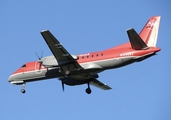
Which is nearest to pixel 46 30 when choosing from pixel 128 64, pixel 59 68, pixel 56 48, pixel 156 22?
pixel 56 48

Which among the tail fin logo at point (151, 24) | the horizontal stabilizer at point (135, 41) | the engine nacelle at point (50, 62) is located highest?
the tail fin logo at point (151, 24)

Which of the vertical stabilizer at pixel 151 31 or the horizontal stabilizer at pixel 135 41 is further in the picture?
the vertical stabilizer at pixel 151 31

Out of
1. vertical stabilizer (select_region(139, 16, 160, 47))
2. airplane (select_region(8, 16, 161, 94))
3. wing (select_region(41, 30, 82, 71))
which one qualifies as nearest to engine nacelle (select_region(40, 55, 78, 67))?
airplane (select_region(8, 16, 161, 94))

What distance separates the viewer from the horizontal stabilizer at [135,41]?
30675mm

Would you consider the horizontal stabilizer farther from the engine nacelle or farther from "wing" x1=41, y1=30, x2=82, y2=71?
"wing" x1=41, y1=30, x2=82, y2=71

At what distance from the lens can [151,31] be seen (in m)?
34.3

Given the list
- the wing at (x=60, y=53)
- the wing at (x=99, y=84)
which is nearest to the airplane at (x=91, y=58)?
the wing at (x=60, y=53)

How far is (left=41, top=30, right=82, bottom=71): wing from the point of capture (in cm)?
3209

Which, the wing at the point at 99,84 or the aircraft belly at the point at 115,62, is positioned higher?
the aircraft belly at the point at 115,62

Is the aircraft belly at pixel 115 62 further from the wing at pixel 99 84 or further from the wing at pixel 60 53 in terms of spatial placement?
the wing at pixel 99 84

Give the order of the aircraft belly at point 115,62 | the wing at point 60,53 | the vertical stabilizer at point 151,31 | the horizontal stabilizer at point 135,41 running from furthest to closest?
the vertical stabilizer at point 151,31 < the aircraft belly at point 115,62 < the wing at point 60,53 < the horizontal stabilizer at point 135,41

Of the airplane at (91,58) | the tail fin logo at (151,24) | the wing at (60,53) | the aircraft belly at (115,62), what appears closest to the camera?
the wing at (60,53)

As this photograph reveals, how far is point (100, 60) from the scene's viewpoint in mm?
34219

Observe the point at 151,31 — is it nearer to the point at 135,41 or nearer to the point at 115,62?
the point at 135,41
